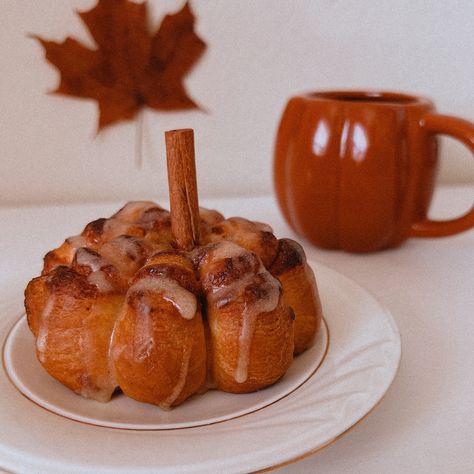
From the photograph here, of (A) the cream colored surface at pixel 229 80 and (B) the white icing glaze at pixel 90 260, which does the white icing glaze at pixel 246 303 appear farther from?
(A) the cream colored surface at pixel 229 80

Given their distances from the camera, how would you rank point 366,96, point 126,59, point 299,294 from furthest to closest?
point 126,59
point 366,96
point 299,294

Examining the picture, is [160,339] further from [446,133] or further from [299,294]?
[446,133]

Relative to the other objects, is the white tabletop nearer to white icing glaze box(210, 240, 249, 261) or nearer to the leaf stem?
the leaf stem

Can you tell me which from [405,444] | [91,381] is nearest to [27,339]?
[91,381]

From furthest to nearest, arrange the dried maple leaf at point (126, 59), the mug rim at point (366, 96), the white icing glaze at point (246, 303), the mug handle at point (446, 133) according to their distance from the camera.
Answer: the dried maple leaf at point (126, 59) → the mug rim at point (366, 96) → the mug handle at point (446, 133) → the white icing glaze at point (246, 303)

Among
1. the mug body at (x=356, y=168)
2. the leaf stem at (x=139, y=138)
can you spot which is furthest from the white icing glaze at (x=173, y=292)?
the leaf stem at (x=139, y=138)

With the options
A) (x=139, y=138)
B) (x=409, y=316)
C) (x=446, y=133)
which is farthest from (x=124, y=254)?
(x=139, y=138)
